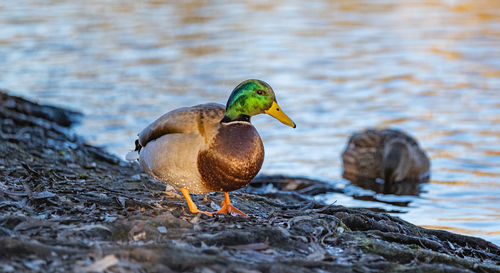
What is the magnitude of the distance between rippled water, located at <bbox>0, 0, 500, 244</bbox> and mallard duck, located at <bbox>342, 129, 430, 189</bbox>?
28 cm

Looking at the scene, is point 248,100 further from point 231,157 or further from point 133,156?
point 133,156

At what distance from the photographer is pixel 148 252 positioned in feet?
12.0

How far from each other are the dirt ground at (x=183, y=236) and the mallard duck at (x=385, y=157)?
355cm

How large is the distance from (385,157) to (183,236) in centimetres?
550

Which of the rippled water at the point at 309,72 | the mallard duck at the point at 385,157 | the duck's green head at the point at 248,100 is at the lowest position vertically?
the mallard duck at the point at 385,157

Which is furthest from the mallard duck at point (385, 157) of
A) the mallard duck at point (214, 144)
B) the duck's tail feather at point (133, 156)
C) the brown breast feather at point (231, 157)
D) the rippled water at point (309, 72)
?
the brown breast feather at point (231, 157)

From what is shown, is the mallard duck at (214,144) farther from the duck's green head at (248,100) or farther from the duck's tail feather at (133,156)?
the duck's tail feather at (133,156)

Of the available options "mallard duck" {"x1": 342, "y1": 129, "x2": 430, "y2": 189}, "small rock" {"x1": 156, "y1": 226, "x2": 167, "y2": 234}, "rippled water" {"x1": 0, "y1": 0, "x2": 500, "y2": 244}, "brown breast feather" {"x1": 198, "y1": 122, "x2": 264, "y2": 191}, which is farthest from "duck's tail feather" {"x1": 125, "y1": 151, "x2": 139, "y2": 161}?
"mallard duck" {"x1": 342, "y1": 129, "x2": 430, "y2": 189}

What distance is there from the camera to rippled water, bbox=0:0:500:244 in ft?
29.4

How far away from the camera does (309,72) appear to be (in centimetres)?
1355

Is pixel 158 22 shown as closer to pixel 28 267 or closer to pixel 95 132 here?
pixel 95 132

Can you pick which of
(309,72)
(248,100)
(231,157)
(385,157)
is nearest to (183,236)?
(231,157)

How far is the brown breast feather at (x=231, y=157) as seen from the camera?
4.38m

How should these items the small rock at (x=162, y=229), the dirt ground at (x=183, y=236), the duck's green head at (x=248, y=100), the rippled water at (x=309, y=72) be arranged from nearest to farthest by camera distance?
the dirt ground at (x=183, y=236) → the small rock at (x=162, y=229) → the duck's green head at (x=248, y=100) → the rippled water at (x=309, y=72)
